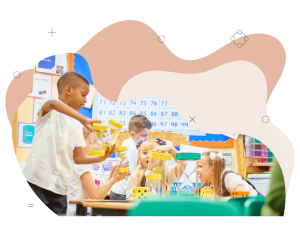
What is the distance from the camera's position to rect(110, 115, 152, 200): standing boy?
2.30 meters

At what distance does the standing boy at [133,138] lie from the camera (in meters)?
2.30

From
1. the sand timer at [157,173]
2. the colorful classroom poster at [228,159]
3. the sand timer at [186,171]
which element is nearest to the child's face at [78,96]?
the sand timer at [157,173]

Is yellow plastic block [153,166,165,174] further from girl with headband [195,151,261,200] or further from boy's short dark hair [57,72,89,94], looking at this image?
boy's short dark hair [57,72,89,94]

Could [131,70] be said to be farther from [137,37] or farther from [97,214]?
[97,214]

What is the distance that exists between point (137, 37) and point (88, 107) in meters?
0.53

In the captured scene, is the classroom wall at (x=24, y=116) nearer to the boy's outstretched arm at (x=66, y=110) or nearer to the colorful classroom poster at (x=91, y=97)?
the boy's outstretched arm at (x=66, y=110)

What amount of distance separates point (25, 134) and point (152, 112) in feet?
2.51

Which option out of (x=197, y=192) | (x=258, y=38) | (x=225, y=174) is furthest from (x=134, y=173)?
(x=258, y=38)

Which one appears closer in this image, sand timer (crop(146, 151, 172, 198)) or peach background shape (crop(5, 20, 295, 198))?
sand timer (crop(146, 151, 172, 198))

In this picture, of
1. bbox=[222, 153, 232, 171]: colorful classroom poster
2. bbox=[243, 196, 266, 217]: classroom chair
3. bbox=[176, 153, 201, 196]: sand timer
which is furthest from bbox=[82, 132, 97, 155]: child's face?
bbox=[243, 196, 266, 217]: classroom chair

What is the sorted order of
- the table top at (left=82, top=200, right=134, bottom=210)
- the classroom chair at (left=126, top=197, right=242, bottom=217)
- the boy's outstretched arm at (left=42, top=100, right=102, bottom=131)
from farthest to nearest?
the boy's outstretched arm at (left=42, top=100, right=102, bottom=131), the table top at (left=82, top=200, right=134, bottom=210), the classroom chair at (left=126, top=197, right=242, bottom=217)

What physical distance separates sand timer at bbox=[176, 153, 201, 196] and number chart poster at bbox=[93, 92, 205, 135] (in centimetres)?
17

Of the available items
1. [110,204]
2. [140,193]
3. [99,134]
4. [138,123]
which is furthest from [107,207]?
[138,123]

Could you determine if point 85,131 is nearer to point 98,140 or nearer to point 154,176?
point 98,140
